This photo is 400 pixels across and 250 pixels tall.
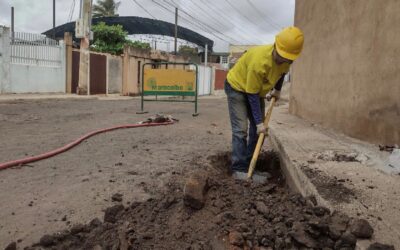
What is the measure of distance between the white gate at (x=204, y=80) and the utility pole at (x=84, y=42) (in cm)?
781

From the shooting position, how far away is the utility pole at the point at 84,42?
57.2 feet

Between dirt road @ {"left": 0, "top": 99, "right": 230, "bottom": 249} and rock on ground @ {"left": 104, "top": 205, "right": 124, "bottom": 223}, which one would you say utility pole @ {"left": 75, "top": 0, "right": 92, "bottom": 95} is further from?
rock on ground @ {"left": 104, "top": 205, "right": 124, "bottom": 223}

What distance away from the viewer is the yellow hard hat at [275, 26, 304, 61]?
3.55 metres

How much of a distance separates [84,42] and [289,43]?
15.3 m

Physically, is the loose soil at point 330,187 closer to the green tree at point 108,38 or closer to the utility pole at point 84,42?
the utility pole at point 84,42

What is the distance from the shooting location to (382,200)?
8.05ft

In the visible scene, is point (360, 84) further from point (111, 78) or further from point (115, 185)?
point (111, 78)

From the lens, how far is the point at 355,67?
17.0 ft

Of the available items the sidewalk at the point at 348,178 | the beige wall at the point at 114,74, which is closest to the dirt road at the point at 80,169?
the sidewalk at the point at 348,178

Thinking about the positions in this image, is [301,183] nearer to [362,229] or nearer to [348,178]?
[348,178]

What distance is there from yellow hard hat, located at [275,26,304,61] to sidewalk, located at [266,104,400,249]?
969 millimetres

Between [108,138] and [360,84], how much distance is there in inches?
144

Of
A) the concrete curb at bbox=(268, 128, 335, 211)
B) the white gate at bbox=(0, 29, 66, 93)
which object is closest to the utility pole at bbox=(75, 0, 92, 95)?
the white gate at bbox=(0, 29, 66, 93)

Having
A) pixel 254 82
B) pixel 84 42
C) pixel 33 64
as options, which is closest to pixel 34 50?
pixel 33 64
